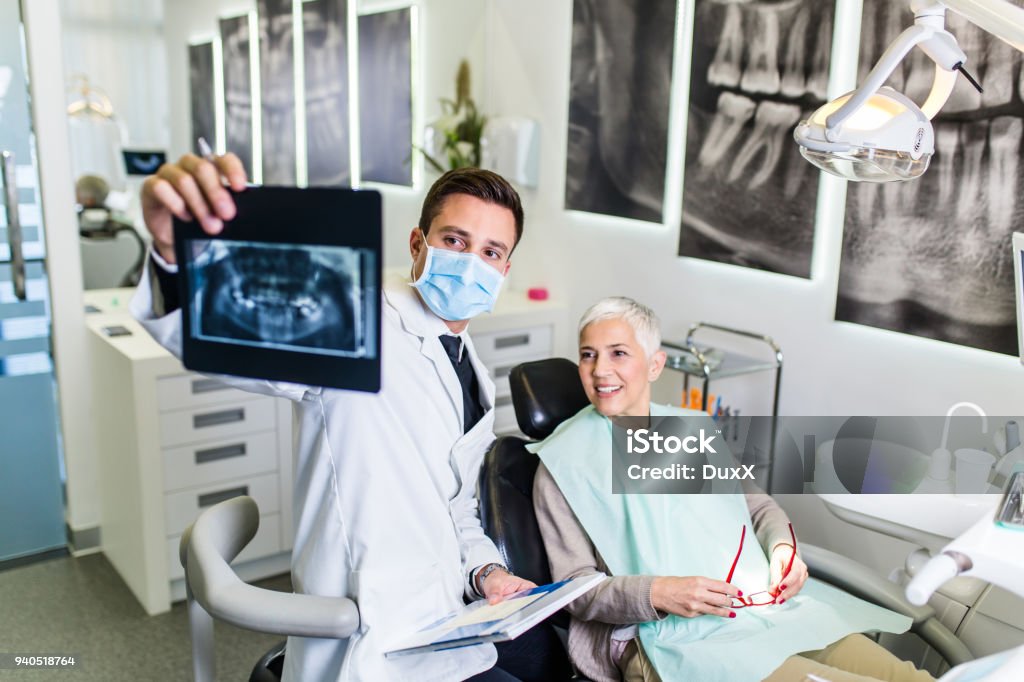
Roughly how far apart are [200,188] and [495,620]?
2.51 feet

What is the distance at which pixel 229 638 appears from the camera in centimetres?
272

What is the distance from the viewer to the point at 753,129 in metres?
2.80

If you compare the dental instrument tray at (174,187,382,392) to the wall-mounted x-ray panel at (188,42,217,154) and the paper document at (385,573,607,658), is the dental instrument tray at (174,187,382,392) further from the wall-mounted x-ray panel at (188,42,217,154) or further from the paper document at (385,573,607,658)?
the wall-mounted x-ray panel at (188,42,217,154)

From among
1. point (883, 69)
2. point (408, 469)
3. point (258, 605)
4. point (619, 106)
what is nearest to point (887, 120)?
point (883, 69)

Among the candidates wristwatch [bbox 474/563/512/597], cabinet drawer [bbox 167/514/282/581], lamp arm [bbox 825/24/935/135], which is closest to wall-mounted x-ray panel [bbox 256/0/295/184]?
cabinet drawer [bbox 167/514/282/581]

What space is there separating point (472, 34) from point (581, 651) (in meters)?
2.81

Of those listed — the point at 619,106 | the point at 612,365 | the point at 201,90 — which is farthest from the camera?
the point at 619,106

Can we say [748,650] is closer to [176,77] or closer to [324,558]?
[324,558]

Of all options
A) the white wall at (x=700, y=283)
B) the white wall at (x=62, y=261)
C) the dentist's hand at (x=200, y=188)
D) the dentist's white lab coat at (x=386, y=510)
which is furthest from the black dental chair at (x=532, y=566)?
the white wall at (x=62, y=261)

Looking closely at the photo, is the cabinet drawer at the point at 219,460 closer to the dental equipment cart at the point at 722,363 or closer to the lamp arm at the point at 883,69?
the dental equipment cart at the point at 722,363

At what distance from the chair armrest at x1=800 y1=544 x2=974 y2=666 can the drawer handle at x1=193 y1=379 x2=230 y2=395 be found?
1.83 meters

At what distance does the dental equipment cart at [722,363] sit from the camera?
2.67 meters

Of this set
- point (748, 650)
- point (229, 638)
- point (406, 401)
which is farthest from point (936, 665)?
point (229, 638)

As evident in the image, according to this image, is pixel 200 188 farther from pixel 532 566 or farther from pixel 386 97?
pixel 386 97
